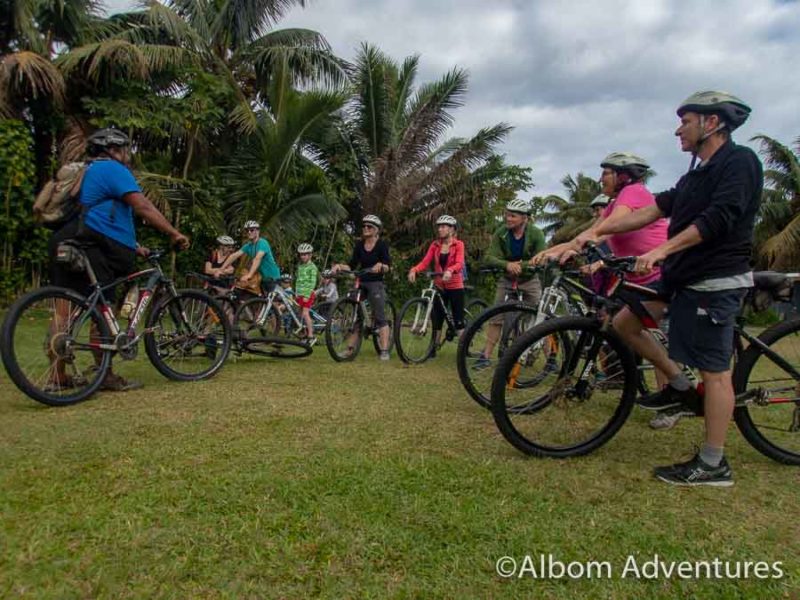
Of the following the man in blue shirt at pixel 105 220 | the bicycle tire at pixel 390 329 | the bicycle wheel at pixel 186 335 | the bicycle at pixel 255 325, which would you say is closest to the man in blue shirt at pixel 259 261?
the bicycle at pixel 255 325

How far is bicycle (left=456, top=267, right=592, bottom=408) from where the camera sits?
3.96 m

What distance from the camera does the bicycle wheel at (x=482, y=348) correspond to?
13.5 feet

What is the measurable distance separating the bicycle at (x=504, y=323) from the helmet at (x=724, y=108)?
133cm

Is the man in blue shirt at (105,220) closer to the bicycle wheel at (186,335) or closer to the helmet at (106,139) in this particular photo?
the helmet at (106,139)

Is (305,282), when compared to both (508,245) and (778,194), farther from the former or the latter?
(778,194)

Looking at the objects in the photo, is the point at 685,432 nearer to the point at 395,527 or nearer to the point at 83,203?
the point at 395,527

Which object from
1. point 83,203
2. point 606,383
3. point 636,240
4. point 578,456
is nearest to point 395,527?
point 578,456

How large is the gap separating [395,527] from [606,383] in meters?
1.63

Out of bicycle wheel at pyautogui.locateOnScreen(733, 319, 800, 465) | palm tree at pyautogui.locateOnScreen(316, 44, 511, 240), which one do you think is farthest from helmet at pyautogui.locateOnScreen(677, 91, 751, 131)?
palm tree at pyautogui.locateOnScreen(316, 44, 511, 240)

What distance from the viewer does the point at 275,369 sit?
19.4 feet

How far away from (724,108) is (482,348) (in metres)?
2.29

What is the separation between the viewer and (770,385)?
3191 mm

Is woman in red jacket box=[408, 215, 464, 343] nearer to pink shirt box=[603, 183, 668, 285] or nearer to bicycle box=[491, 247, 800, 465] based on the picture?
pink shirt box=[603, 183, 668, 285]

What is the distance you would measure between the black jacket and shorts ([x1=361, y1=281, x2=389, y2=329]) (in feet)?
14.3
